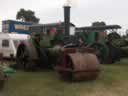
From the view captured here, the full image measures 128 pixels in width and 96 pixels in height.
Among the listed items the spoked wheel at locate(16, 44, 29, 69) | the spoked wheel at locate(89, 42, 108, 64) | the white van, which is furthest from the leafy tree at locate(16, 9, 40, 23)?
the spoked wheel at locate(16, 44, 29, 69)

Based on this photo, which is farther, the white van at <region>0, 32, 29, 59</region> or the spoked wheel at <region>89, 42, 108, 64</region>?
the white van at <region>0, 32, 29, 59</region>

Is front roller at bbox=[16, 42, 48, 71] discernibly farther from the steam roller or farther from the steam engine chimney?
the steam engine chimney

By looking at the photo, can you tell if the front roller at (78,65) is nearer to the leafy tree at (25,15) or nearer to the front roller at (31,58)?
the front roller at (31,58)

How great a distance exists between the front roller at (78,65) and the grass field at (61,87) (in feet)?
0.63

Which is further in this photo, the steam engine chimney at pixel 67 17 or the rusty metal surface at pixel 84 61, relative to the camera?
the steam engine chimney at pixel 67 17

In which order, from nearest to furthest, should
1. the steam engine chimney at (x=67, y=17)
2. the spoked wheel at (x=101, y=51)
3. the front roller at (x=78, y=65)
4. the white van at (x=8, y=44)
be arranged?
the front roller at (x=78, y=65), the steam engine chimney at (x=67, y=17), the spoked wheel at (x=101, y=51), the white van at (x=8, y=44)

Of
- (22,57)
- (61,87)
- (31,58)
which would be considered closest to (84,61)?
(61,87)

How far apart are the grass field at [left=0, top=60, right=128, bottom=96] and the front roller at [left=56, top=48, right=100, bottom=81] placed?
0.19 metres

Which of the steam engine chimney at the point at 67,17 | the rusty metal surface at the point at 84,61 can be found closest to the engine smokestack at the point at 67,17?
the steam engine chimney at the point at 67,17

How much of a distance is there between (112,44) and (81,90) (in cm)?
633

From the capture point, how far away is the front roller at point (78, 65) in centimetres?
730

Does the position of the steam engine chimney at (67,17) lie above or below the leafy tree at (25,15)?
below

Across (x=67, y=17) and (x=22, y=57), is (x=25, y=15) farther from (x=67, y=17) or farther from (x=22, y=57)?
(x=22, y=57)

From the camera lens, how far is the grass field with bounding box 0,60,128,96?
243 inches
